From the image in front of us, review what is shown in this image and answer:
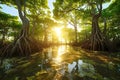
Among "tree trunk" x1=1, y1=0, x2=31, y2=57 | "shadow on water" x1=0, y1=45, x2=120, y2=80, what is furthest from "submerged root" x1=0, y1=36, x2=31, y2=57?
"shadow on water" x1=0, y1=45, x2=120, y2=80

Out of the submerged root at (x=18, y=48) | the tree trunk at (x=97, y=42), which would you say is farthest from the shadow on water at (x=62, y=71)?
the tree trunk at (x=97, y=42)

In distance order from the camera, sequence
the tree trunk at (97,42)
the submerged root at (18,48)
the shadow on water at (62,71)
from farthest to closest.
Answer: the tree trunk at (97,42)
the submerged root at (18,48)
the shadow on water at (62,71)

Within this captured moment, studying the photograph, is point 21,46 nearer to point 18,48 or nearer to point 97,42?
point 18,48

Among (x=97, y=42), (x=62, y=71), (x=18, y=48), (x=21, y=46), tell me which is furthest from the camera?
(x=97, y=42)

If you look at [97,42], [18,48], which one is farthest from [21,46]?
[97,42]

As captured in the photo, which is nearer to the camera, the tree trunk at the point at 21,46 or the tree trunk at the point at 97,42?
the tree trunk at the point at 21,46

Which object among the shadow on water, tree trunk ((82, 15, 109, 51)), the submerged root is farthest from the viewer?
tree trunk ((82, 15, 109, 51))

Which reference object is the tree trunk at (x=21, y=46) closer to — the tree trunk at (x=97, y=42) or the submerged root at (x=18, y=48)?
the submerged root at (x=18, y=48)

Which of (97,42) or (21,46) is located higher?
(97,42)

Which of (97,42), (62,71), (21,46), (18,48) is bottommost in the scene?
(62,71)

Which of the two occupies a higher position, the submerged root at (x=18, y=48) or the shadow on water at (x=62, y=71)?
the submerged root at (x=18, y=48)

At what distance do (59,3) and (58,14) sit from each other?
1485mm

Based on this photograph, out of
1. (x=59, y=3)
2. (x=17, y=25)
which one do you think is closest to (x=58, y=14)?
(x=59, y=3)

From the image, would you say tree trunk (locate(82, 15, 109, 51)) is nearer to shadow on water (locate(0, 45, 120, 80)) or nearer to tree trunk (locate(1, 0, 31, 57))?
shadow on water (locate(0, 45, 120, 80))
